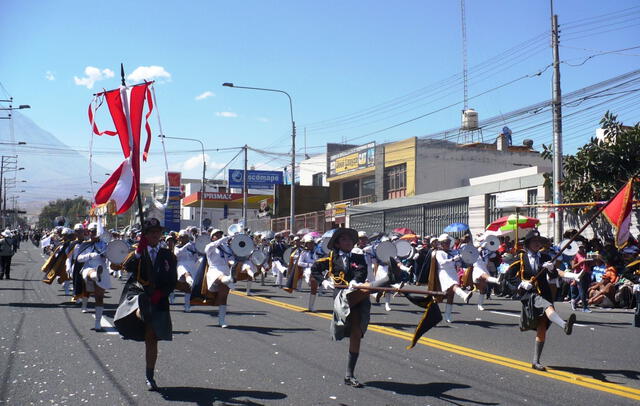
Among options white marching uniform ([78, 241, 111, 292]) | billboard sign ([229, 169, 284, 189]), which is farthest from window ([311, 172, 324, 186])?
white marching uniform ([78, 241, 111, 292])

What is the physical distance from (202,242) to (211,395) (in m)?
8.53

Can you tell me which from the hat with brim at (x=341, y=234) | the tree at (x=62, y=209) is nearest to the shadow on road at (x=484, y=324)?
the hat with brim at (x=341, y=234)

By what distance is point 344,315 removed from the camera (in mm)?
7742

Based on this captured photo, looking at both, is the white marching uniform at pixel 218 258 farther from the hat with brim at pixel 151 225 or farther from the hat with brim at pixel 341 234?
the hat with brim at pixel 151 225

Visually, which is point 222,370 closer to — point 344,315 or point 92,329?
point 344,315

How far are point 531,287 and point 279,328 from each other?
5.09 meters

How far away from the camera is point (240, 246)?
47.4 ft

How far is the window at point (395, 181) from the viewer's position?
141 ft

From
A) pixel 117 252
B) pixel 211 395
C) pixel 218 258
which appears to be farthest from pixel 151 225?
pixel 218 258

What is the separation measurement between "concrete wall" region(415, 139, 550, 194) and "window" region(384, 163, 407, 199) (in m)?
1.31

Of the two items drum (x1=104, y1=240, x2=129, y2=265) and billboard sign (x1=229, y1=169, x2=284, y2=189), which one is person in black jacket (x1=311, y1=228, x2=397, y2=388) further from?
billboard sign (x1=229, y1=169, x2=284, y2=189)

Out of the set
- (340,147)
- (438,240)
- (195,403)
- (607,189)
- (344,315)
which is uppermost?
(340,147)

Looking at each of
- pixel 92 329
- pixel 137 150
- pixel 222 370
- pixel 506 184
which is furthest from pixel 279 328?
pixel 506 184

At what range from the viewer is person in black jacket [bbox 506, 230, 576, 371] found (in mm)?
8664
